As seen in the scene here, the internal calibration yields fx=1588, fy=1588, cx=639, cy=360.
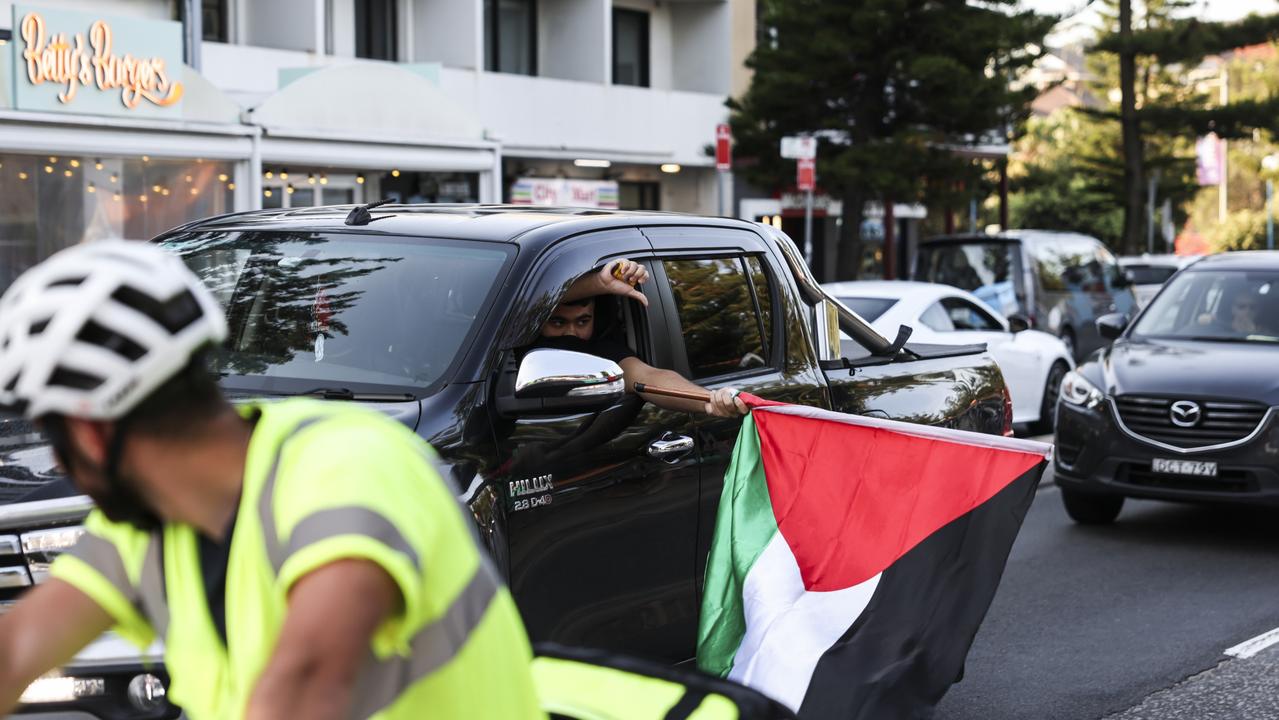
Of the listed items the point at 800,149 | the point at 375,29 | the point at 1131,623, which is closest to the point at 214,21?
the point at 375,29

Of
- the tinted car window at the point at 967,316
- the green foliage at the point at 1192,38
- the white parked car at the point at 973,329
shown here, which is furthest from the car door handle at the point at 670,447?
the green foliage at the point at 1192,38

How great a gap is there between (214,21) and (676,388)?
1911 cm

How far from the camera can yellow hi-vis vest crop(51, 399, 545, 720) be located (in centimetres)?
164

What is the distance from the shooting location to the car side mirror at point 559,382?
4281 mm

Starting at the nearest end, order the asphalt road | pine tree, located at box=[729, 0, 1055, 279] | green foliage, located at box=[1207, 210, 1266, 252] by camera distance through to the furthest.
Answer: the asphalt road, pine tree, located at box=[729, 0, 1055, 279], green foliage, located at box=[1207, 210, 1266, 252]

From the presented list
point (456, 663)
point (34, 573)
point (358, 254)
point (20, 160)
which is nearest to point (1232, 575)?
point (358, 254)

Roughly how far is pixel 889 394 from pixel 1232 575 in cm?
333

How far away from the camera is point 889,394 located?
20.7ft

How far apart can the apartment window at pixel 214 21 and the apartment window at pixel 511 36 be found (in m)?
5.38

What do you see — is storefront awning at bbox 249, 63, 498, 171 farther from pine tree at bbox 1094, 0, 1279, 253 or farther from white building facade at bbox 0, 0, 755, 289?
pine tree at bbox 1094, 0, 1279, 253

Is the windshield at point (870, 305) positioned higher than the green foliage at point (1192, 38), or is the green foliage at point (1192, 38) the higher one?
Answer: the green foliage at point (1192, 38)

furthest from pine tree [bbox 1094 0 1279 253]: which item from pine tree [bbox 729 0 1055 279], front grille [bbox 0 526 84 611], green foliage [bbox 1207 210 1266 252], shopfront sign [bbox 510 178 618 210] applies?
front grille [bbox 0 526 84 611]

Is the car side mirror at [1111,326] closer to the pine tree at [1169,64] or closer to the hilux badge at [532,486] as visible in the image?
the hilux badge at [532,486]

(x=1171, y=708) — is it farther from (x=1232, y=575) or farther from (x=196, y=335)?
(x=196, y=335)
